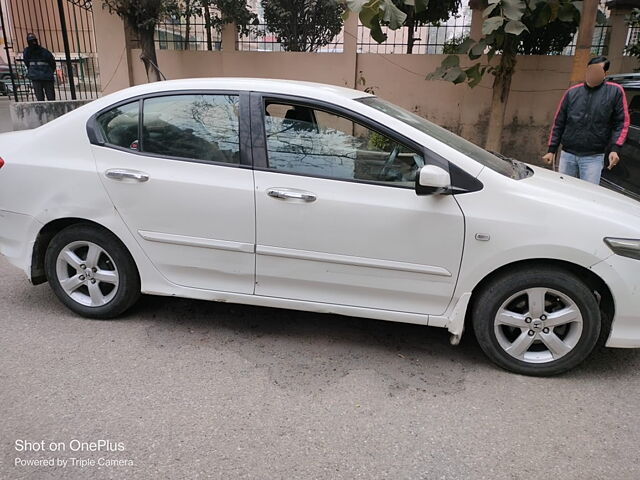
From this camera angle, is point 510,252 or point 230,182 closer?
point 510,252

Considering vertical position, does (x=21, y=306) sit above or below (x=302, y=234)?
below

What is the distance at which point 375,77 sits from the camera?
9.41 m

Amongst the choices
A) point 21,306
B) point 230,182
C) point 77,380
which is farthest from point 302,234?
point 21,306

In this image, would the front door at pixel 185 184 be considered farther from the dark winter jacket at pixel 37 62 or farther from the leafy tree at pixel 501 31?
the dark winter jacket at pixel 37 62

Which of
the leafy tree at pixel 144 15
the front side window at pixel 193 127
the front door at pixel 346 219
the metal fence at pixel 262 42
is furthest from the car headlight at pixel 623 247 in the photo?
the leafy tree at pixel 144 15

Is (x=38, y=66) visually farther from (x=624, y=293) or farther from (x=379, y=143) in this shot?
(x=624, y=293)

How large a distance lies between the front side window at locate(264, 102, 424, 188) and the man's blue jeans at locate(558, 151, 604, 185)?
292cm

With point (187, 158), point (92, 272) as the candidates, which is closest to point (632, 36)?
point (187, 158)

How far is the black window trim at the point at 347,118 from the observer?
122 inches

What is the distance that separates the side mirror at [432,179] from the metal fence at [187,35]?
7831 mm

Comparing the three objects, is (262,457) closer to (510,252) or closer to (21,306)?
(510,252)

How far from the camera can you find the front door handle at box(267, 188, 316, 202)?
10.5 feet

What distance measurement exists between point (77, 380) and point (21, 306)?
1.33m

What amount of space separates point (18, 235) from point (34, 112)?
6.14m
